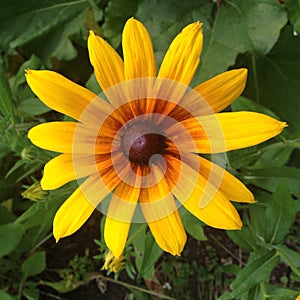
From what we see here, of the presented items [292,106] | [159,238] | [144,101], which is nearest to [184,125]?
[144,101]

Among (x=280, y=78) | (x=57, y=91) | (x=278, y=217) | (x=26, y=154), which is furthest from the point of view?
(x=280, y=78)

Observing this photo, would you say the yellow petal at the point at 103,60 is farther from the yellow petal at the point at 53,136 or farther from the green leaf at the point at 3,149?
the green leaf at the point at 3,149

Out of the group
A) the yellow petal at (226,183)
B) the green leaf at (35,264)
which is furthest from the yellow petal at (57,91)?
the green leaf at (35,264)

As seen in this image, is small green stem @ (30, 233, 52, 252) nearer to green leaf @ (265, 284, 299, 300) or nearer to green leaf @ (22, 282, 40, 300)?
green leaf @ (22, 282, 40, 300)

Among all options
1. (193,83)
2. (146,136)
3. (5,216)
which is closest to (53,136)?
(146,136)

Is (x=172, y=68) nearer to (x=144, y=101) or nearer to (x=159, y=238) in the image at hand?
(x=144, y=101)

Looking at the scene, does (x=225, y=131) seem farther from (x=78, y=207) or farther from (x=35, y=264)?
(x=35, y=264)
